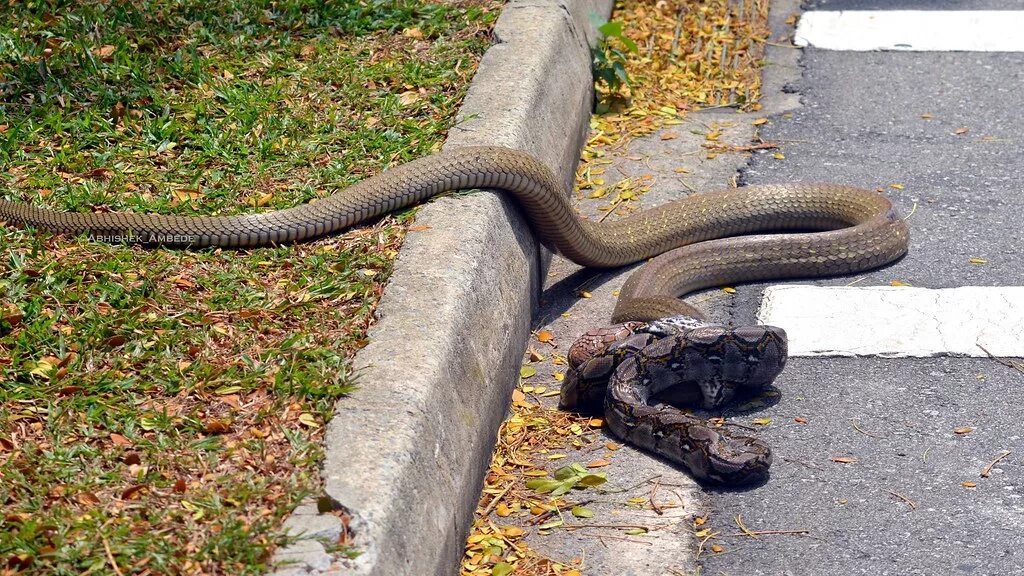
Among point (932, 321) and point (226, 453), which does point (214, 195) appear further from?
point (932, 321)

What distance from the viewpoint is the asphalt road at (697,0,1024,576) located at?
4.07m

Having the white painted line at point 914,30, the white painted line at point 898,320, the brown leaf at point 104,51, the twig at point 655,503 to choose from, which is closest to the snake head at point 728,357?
the white painted line at point 898,320

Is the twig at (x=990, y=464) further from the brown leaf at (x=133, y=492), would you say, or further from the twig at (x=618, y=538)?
the brown leaf at (x=133, y=492)

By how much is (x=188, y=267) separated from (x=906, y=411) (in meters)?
3.12

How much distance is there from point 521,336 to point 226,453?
190cm

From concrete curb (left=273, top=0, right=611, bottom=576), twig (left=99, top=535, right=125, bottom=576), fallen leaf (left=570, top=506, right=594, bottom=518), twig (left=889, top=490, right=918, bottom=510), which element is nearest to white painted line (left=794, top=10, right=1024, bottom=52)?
concrete curb (left=273, top=0, right=611, bottom=576)

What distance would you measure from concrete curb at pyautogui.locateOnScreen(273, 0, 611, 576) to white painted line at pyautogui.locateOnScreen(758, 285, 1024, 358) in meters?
1.30

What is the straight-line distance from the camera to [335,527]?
3324 mm

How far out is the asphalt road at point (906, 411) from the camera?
407 cm

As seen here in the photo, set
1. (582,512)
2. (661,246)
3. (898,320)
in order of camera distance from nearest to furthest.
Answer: (582,512) < (898,320) < (661,246)

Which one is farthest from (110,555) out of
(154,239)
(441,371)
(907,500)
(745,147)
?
(745,147)

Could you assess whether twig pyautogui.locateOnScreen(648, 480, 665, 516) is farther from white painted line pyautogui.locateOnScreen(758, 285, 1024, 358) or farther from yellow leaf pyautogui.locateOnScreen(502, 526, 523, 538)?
white painted line pyautogui.locateOnScreen(758, 285, 1024, 358)

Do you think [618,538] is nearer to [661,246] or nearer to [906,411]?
[906,411]

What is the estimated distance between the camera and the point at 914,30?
8.98m
